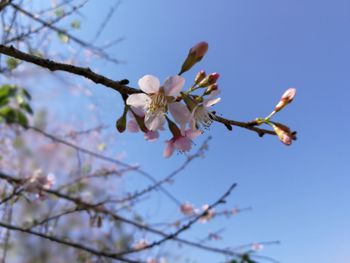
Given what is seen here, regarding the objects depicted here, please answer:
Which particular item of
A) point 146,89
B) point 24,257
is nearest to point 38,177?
point 146,89

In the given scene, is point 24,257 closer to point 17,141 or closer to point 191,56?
point 17,141


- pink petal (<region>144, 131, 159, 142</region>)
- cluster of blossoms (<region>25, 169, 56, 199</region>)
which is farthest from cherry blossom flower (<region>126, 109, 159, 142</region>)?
cluster of blossoms (<region>25, 169, 56, 199</region>)

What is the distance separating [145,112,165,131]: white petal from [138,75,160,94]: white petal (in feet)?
0.24

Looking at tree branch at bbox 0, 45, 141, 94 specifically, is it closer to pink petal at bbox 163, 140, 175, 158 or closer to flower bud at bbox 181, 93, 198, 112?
flower bud at bbox 181, 93, 198, 112

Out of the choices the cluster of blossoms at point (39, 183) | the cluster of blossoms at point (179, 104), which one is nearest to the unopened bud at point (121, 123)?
the cluster of blossoms at point (179, 104)

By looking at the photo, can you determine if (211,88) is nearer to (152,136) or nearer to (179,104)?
(179,104)

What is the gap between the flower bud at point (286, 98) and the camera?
974 millimetres

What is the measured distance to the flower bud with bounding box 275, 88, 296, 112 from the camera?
974 millimetres

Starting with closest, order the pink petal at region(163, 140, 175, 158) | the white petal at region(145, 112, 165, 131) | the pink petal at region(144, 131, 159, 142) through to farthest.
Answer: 1. the white petal at region(145, 112, 165, 131)
2. the pink petal at region(144, 131, 159, 142)
3. the pink petal at region(163, 140, 175, 158)

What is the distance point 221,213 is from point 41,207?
2517mm

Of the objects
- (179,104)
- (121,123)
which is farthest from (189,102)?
(121,123)

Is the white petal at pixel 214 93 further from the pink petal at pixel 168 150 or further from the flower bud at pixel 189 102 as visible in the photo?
the pink petal at pixel 168 150

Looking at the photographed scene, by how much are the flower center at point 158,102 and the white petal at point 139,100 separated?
0.02 metres

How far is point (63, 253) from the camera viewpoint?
7.12 meters
